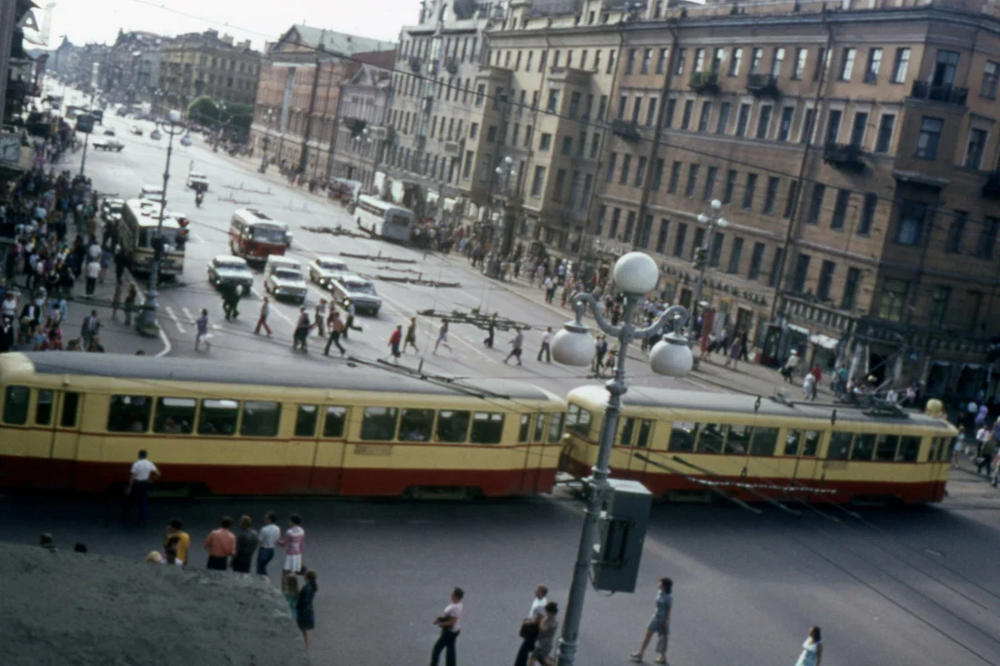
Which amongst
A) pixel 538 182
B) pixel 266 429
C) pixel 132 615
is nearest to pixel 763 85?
pixel 538 182

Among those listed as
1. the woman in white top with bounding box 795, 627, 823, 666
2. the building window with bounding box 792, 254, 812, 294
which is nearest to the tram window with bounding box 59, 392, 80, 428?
the woman in white top with bounding box 795, 627, 823, 666

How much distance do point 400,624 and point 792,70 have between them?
42.2m

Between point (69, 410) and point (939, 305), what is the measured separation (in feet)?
121

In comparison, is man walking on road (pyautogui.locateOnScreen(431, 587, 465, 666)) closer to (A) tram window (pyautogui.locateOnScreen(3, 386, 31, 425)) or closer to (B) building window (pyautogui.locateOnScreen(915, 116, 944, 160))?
(A) tram window (pyautogui.locateOnScreen(3, 386, 31, 425))

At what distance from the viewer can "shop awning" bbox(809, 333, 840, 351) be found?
1802 inches

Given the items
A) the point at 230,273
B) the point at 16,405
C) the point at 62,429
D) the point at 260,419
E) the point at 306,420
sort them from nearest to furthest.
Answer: the point at 16,405, the point at 62,429, the point at 260,419, the point at 306,420, the point at 230,273

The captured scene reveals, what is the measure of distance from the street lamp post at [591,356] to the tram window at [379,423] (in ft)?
35.0

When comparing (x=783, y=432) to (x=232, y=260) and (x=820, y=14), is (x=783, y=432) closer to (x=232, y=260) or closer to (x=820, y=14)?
(x=232, y=260)

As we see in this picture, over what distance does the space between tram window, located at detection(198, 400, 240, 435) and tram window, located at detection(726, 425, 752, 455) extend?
36.2 ft

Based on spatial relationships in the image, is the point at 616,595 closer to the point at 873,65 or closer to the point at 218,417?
the point at 218,417

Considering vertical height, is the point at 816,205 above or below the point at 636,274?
above

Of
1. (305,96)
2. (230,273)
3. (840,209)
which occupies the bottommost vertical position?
(230,273)

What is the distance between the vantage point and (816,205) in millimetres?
48594

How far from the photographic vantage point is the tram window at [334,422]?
20375 millimetres
